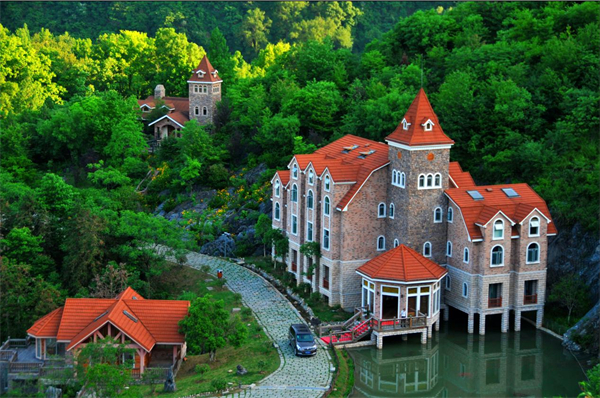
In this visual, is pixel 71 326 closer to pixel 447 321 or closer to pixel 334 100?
pixel 447 321

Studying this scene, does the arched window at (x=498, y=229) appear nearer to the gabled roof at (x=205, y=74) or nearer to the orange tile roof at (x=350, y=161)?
the orange tile roof at (x=350, y=161)

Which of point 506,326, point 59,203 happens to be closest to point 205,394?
point 506,326

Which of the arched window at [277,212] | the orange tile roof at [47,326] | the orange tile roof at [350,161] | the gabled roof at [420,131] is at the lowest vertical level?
the orange tile roof at [47,326]

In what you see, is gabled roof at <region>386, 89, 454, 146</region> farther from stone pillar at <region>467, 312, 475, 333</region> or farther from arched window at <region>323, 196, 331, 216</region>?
stone pillar at <region>467, 312, 475, 333</region>

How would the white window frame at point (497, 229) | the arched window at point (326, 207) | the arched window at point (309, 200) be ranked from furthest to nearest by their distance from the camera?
the arched window at point (309, 200) < the arched window at point (326, 207) < the white window frame at point (497, 229)

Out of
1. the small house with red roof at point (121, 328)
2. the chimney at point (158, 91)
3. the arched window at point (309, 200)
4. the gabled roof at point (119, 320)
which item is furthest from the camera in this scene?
the chimney at point (158, 91)

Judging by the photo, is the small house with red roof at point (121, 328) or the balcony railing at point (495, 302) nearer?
the small house with red roof at point (121, 328)

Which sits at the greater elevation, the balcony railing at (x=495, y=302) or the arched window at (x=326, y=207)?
the arched window at (x=326, y=207)

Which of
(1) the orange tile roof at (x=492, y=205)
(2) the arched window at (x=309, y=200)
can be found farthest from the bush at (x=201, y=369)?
(1) the orange tile roof at (x=492, y=205)
